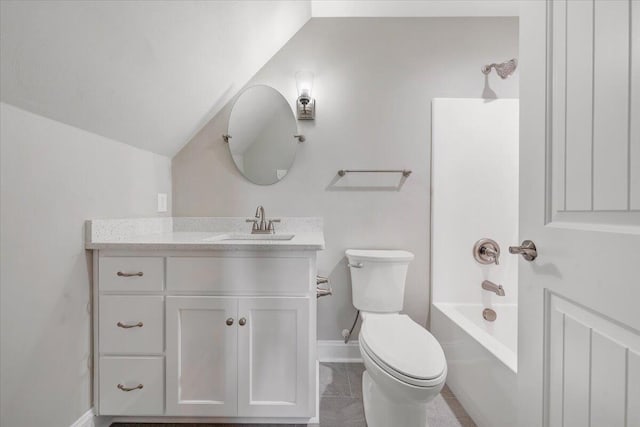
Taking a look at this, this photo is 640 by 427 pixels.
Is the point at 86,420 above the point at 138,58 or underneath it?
underneath

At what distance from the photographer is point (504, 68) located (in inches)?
75.0

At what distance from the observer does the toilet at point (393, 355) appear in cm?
110

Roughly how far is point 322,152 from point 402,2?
1004 millimetres

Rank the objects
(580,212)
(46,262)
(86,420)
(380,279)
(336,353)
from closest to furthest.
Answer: (580,212), (46,262), (86,420), (380,279), (336,353)

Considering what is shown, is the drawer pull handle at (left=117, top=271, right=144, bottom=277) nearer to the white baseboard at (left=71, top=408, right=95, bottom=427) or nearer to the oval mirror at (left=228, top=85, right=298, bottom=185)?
the white baseboard at (left=71, top=408, right=95, bottom=427)

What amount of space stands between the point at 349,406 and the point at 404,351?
59 cm

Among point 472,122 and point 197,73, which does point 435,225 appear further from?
point 197,73

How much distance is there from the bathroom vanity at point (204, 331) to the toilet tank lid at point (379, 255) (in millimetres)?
531

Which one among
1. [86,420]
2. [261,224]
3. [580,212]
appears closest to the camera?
[580,212]

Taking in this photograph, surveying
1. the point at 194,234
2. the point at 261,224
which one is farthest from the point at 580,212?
the point at 194,234

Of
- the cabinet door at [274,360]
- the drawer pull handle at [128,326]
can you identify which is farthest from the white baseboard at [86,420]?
the cabinet door at [274,360]

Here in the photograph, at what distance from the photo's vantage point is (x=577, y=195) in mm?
729

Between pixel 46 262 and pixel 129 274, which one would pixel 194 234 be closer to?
pixel 129 274

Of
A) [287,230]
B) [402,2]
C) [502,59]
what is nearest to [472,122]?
[502,59]
